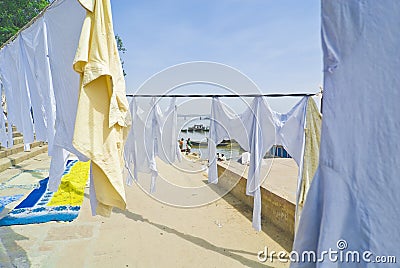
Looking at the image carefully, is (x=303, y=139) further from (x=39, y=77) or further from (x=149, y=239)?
(x=39, y=77)

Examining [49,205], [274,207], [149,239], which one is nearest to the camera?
[149,239]

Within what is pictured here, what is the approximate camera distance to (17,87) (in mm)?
3414

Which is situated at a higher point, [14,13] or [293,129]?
[14,13]

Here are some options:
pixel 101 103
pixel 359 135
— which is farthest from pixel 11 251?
pixel 359 135

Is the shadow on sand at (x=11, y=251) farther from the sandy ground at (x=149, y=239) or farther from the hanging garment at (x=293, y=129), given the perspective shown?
the hanging garment at (x=293, y=129)

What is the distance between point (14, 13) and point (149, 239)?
13442 millimetres

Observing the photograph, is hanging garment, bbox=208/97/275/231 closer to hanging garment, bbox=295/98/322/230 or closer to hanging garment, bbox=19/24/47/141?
hanging garment, bbox=295/98/322/230

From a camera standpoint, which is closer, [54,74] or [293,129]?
[54,74]

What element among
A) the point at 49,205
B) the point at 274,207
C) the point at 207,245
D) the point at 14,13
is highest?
the point at 14,13

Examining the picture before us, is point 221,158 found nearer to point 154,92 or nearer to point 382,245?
point 154,92

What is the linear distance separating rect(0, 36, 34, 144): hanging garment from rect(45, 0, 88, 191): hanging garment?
1159 mm

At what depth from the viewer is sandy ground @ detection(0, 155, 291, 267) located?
10.8 ft

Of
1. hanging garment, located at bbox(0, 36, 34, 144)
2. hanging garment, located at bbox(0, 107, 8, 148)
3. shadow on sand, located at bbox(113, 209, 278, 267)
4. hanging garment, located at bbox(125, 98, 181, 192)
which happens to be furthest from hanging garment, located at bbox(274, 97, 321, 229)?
hanging garment, located at bbox(0, 107, 8, 148)

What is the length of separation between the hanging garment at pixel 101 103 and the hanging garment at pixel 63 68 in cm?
37
